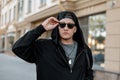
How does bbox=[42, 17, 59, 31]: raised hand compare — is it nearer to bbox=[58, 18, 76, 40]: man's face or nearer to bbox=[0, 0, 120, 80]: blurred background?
bbox=[58, 18, 76, 40]: man's face

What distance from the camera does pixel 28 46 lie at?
11.0ft

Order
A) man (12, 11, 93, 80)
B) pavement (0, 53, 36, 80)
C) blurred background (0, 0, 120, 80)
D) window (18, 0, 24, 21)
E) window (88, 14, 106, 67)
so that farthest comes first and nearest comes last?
window (18, 0, 24, 21) < window (88, 14, 106, 67) < pavement (0, 53, 36, 80) < blurred background (0, 0, 120, 80) < man (12, 11, 93, 80)

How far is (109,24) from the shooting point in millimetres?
13328

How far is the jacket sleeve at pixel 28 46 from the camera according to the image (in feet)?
11.0

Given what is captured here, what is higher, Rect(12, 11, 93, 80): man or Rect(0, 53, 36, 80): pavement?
Rect(12, 11, 93, 80): man

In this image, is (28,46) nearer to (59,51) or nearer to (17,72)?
(59,51)

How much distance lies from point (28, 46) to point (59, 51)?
29 centimetres

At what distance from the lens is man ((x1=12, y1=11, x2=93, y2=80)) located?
10.6ft

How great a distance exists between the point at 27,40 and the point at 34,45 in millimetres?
80

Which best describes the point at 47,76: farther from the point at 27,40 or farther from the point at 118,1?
Answer: the point at 118,1

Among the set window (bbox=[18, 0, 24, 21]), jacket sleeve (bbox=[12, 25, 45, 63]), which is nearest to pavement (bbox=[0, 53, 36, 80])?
jacket sleeve (bbox=[12, 25, 45, 63])

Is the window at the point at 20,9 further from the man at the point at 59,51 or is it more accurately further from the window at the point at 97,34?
the man at the point at 59,51

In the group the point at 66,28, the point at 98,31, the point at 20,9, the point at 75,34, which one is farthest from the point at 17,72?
the point at 20,9

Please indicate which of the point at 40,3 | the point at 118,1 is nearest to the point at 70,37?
the point at 118,1
